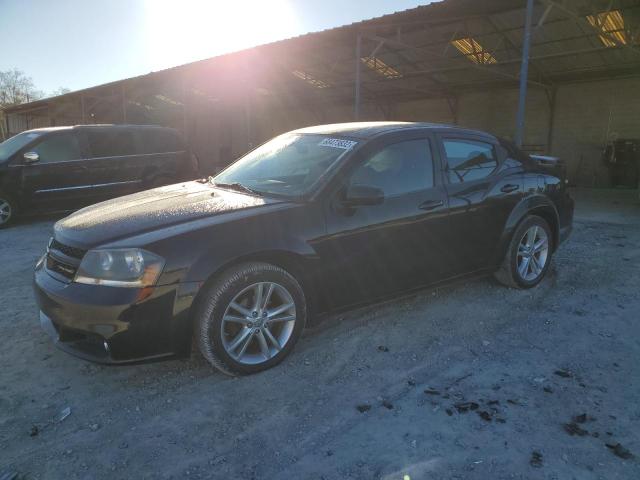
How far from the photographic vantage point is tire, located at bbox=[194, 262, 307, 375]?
264 centimetres

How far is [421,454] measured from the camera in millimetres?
2119

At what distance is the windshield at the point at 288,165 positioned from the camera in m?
3.23

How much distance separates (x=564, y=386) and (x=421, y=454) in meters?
1.14

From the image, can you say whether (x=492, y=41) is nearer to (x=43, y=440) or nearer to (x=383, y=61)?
(x=383, y=61)

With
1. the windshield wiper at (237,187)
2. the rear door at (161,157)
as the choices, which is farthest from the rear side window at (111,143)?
the windshield wiper at (237,187)

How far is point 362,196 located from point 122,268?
1520 millimetres

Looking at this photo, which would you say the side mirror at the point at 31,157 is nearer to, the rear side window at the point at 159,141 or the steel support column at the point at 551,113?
the rear side window at the point at 159,141

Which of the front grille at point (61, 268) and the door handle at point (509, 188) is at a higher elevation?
the door handle at point (509, 188)

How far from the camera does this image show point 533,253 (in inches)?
171

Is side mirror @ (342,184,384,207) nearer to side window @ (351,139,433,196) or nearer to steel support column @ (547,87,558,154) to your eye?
side window @ (351,139,433,196)

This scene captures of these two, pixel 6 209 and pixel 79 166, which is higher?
pixel 79 166

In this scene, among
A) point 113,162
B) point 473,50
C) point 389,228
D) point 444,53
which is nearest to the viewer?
point 389,228

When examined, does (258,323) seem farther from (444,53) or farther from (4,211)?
(444,53)

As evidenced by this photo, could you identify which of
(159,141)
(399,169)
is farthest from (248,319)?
(159,141)
